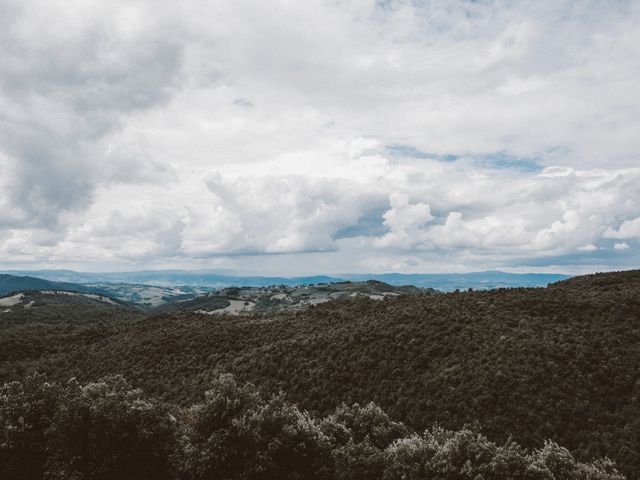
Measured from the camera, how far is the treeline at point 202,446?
1938cm

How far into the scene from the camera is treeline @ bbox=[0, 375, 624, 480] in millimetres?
19375

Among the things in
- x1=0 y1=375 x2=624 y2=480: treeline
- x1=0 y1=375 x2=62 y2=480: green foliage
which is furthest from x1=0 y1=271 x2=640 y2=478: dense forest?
x1=0 y1=375 x2=62 y2=480: green foliage

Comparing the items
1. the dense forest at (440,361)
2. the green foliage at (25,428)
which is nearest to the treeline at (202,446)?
the green foliage at (25,428)

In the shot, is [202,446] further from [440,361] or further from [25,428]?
[440,361]

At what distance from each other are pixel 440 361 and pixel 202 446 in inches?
1071

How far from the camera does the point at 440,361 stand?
41562 mm

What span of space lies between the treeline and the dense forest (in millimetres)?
1265

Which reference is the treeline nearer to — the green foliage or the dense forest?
the green foliage

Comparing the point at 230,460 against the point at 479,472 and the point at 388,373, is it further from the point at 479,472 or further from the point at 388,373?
the point at 388,373

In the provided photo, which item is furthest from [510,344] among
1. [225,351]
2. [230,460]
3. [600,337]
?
[225,351]

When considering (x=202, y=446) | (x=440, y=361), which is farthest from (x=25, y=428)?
(x=440, y=361)

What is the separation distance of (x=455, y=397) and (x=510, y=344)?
9939 millimetres

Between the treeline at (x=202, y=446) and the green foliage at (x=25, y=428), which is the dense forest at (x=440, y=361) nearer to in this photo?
the treeline at (x=202, y=446)

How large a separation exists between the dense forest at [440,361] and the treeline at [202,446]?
4.15 feet
